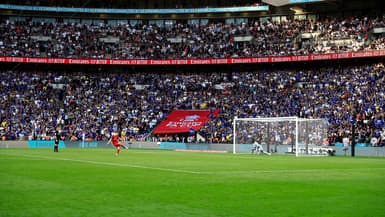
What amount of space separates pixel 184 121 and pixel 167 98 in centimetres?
573

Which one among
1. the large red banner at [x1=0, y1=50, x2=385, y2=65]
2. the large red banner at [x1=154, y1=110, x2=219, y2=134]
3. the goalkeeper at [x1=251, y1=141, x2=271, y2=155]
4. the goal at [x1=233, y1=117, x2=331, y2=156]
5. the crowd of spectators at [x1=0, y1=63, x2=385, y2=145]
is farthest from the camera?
the large red banner at [x1=0, y1=50, x2=385, y2=65]

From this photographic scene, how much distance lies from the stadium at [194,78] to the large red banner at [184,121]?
Result: 18cm

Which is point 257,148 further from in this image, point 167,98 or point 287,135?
point 167,98

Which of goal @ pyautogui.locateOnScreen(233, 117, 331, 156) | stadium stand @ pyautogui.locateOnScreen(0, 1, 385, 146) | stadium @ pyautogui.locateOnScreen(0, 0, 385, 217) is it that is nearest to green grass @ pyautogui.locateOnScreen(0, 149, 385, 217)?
stadium @ pyautogui.locateOnScreen(0, 0, 385, 217)

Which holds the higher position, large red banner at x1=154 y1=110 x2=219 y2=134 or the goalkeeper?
large red banner at x1=154 y1=110 x2=219 y2=134

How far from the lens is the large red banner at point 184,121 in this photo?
69.8m

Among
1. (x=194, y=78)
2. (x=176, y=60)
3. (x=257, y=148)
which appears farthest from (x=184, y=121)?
(x=257, y=148)

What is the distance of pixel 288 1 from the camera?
73250 mm

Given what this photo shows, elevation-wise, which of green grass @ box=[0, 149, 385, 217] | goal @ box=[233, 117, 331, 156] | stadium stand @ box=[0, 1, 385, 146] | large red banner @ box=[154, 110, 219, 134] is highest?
stadium stand @ box=[0, 1, 385, 146]

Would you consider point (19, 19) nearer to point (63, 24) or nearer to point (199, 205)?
point (63, 24)

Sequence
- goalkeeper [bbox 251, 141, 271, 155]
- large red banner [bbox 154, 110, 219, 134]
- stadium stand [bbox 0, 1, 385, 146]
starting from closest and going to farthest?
1. goalkeeper [bbox 251, 141, 271, 155]
2. stadium stand [bbox 0, 1, 385, 146]
3. large red banner [bbox 154, 110, 219, 134]

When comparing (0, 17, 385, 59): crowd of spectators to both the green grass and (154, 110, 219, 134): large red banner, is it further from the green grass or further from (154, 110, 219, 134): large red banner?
the green grass

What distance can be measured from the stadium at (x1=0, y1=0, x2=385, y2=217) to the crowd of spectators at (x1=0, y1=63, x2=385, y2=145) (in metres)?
0.19

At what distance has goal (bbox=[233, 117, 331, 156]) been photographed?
46.6 meters
